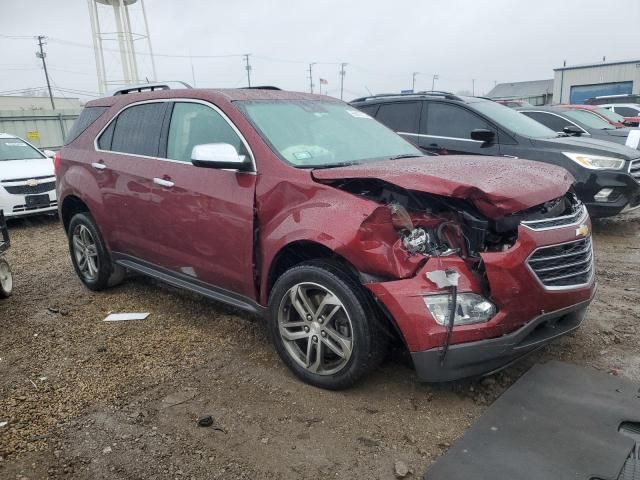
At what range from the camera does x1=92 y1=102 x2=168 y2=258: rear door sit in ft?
13.5

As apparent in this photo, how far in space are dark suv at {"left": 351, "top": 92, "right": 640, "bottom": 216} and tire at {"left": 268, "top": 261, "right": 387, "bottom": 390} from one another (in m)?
3.45

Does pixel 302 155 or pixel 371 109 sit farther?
pixel 371 109

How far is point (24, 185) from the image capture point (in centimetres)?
877

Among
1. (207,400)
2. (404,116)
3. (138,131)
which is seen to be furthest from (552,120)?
(207,400)

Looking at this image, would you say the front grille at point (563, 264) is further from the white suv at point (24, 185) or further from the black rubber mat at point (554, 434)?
the white suv at point (24, 185)

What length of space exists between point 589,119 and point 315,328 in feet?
33.4

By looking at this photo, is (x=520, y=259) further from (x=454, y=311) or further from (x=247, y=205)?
(x=247, y=205)

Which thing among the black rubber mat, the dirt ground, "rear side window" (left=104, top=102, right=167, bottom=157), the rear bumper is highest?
"rear side window" (left=104, top=102, right=167, bottom=157)

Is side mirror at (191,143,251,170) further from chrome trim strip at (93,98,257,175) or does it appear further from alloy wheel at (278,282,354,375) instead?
alloy wheel at (278,282,354,375)

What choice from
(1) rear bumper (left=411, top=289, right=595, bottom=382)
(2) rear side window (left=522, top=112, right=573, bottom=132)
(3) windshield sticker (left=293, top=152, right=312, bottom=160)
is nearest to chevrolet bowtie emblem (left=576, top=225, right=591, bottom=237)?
(1) rear bumper (left=411, top=289, right=595, bottom=382)

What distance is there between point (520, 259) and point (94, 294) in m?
4.03

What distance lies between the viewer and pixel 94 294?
5047 millimetres

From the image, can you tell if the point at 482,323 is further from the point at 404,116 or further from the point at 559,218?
the point at 404,116

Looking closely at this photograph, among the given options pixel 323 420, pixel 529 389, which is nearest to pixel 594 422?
pixel 529 389
